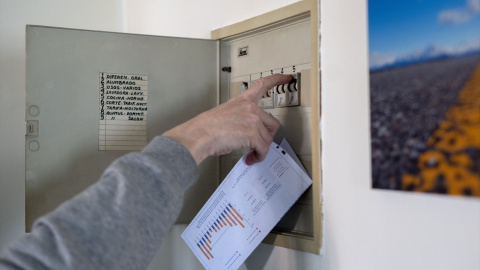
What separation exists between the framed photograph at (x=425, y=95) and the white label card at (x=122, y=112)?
1.69 feet

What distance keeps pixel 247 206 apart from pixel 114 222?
0.37 metres

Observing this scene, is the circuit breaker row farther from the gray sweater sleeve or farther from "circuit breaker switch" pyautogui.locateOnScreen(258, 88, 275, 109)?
the gray sweater sleeve

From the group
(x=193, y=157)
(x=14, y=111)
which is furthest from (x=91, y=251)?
(x=14, y=111)

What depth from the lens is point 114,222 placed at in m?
0.52

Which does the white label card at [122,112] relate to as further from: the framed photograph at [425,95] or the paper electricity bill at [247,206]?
the framed photograph at [425,95]

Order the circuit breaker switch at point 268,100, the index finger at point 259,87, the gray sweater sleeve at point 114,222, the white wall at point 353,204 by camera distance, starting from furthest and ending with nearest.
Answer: the circuit breaker switch at point 268,100
the index finger at point 259,87
the white wall at point 353,204
the gray sweater sleeve at point 114,222

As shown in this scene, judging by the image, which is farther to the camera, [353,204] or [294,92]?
[294,92]

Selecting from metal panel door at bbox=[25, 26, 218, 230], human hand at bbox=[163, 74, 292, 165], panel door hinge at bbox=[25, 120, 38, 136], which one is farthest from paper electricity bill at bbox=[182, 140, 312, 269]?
panel door hinge at bbox=[25, 120, 38, 136]

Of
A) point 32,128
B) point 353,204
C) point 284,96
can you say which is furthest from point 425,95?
point 32,128

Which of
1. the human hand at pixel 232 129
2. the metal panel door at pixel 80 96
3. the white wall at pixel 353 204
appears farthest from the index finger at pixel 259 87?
the metal panel door at pixel 80 96

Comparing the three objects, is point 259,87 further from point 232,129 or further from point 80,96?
point 80,96

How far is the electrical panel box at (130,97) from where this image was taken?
2.84ft

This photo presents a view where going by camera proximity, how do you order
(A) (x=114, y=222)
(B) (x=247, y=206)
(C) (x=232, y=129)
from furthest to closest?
(B) (x=247, y=206) → (C) (x=232, y=129) → (A) (x=114, y=222)

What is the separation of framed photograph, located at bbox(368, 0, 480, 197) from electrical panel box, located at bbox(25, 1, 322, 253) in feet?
0.69
